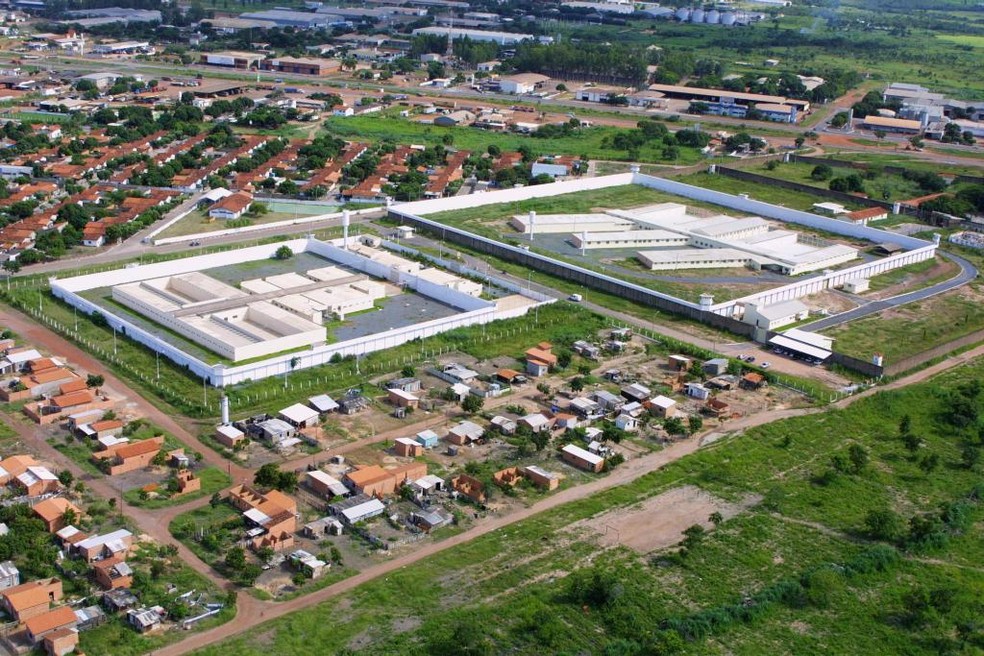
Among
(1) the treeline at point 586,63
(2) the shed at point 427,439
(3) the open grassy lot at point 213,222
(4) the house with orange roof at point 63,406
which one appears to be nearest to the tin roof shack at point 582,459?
(2) the shed at point 427,439

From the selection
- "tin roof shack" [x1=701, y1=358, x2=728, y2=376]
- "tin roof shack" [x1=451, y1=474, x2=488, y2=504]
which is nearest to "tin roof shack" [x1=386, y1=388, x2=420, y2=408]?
"tin roof shack" [x1=451, y1=474, x2=488, y2=504]

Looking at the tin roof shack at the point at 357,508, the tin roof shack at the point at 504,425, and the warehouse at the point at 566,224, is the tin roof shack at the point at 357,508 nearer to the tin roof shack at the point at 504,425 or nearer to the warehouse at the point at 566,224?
the tin roof shack at the point at 504,425

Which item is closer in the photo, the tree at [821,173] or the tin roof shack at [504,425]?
the tin roof shack at [504,425]

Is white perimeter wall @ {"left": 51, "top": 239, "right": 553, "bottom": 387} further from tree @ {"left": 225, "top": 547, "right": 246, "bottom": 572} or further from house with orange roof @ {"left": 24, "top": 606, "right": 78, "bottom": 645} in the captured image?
house with orange roof @ {"left": 24, "top": 606, "right": 78, "bottom": 645}

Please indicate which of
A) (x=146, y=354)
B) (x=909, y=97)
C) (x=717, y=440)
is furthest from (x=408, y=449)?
(x=909, y=97)

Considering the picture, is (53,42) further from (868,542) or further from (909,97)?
(868,542)

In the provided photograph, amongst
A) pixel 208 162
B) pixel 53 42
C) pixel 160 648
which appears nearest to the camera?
pixel 160 648
